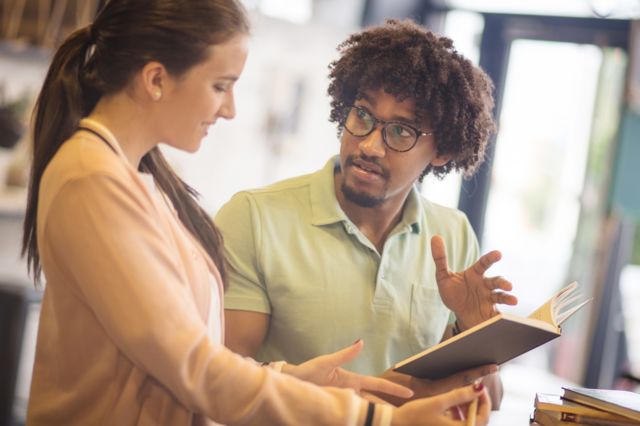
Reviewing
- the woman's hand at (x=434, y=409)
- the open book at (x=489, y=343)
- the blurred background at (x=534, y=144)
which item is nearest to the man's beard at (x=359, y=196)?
the open book at (x=489, y=343)

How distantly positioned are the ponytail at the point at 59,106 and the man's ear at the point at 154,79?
12 cm

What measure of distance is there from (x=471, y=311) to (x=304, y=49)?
3.44 metres

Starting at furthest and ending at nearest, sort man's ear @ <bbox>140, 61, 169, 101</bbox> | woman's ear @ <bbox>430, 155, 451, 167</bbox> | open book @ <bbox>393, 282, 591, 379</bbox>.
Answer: woman's ear @ <bbox>430, 155, 451, 167</bbox>, open book @ <bbox>393, 282, 591, 379</bbox>, man's ear @ <bbox>140, 61, 169, 101</bbox>

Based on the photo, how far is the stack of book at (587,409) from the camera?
1.58 metres

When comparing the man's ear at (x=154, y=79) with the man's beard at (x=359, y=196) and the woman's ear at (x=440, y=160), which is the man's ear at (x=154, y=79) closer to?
the man's beard at (x=359, y=196)

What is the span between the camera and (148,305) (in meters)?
1.21

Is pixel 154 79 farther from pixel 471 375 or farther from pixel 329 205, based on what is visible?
pixel 471 375

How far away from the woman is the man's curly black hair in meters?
0.66

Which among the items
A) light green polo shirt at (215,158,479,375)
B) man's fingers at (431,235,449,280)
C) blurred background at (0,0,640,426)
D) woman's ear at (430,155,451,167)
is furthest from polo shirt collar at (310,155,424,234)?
blurred background at (0,0,640,426)

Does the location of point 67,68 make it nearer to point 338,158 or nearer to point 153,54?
point 153,54

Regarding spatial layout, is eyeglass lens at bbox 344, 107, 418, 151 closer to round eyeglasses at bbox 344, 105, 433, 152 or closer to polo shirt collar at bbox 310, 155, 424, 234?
round eyeglasses at bbox 344, 105, 433, 152

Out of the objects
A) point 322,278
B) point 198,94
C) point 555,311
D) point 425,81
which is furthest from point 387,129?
point 198,94

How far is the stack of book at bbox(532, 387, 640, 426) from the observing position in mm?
1583


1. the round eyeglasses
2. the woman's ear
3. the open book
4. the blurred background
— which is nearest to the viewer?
the open book
